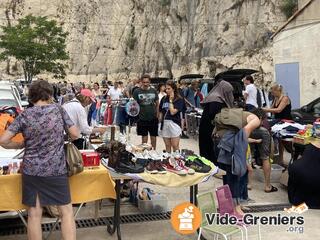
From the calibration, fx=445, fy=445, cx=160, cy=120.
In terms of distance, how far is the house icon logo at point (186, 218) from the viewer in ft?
14.4

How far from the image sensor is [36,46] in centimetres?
4206

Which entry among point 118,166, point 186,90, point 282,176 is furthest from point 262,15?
point 118,166

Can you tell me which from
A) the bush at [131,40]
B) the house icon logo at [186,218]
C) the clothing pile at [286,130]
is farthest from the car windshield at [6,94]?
the bush at [131,40]

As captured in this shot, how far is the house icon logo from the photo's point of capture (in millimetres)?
4383

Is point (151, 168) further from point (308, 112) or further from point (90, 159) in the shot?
point (308, 112)

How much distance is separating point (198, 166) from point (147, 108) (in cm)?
401

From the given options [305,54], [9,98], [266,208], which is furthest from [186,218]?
[305,54]

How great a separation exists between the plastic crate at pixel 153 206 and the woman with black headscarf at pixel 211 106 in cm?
117

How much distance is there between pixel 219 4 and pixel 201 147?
3539cm

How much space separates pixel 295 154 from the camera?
300 inches

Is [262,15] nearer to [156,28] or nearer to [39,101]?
[156,28]

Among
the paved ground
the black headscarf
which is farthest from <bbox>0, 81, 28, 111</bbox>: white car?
the black headscarf

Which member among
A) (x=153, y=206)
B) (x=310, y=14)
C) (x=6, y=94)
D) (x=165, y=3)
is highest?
(x=165, y=3)

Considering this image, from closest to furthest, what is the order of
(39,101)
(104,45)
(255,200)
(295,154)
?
(39,101)
(255,200)
(295,154)
(104,45)
